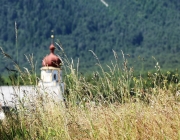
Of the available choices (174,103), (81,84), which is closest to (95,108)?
(81,84)

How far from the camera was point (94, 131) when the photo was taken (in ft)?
16.6

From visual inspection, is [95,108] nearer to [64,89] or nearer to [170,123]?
[64,89]

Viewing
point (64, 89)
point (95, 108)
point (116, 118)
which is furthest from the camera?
point (64, 89)

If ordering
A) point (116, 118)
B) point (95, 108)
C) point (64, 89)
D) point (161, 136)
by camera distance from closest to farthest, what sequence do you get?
point (161, 136)
point (116, 118)
point (95, 108)
point (64, 89)

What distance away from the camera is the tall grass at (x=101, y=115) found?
196 inches

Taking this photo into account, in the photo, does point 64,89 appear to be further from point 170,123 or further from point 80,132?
point 170,123

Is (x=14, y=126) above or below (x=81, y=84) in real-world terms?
below

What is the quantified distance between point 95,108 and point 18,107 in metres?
0.82

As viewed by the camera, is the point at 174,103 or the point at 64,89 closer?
the point at 174,103

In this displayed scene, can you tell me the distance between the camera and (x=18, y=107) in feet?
19.1

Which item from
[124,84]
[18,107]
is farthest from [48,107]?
[124,84]

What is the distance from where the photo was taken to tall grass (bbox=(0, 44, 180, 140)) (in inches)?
196

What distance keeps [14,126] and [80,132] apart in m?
0.70

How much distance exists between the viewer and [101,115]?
5.44 meters
